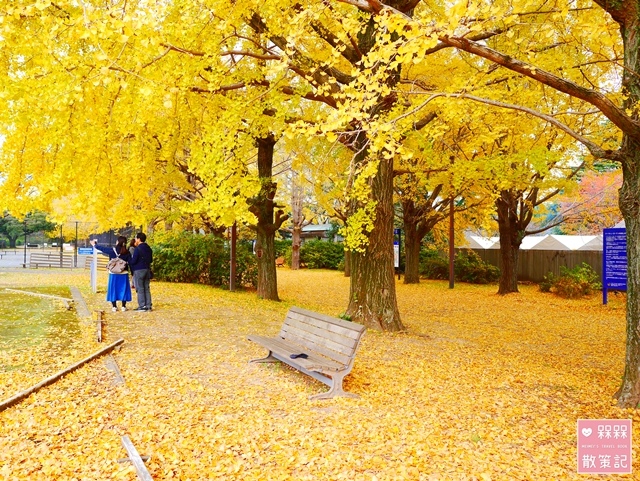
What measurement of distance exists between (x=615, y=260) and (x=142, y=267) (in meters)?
12.6

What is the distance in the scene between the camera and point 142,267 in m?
10.6

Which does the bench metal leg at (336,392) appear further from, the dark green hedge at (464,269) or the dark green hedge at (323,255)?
the dark green hedge at (323,255)

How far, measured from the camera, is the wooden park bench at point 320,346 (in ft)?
17.5

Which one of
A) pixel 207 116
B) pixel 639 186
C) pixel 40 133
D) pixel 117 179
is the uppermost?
pixel 207 116

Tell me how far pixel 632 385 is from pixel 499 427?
1.74 metres

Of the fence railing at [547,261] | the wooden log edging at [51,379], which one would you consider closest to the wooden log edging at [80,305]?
the wooden log edging at [51,379]

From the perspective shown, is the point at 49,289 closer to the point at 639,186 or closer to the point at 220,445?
the point at 220,445

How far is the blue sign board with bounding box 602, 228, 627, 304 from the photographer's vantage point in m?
13.7

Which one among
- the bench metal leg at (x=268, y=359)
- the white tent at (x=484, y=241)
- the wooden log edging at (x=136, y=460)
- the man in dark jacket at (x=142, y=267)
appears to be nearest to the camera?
the wooden log edging at (x=136, y=460)

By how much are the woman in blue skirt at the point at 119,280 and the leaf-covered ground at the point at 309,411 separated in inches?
52.5

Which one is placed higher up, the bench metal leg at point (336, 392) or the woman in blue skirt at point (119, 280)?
the woman in blue skirt at point (119, 280)

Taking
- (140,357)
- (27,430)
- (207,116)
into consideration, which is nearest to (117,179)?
(207,116)

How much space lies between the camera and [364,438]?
4.29m

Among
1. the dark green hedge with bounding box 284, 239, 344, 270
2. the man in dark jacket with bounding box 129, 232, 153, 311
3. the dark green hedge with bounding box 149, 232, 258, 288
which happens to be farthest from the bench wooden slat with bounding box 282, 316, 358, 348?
the dark green hedge with bounding box 284, 239, 344, 270
